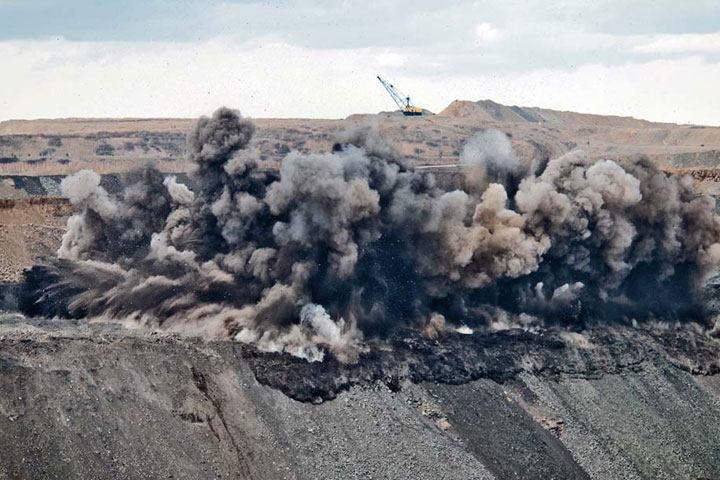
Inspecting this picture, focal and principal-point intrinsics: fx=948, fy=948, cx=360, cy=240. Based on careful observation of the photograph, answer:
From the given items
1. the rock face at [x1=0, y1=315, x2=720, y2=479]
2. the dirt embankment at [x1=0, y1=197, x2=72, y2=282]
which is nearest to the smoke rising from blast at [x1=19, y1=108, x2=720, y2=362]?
the rock face at [x1=0, y1=315, x2=720, y2=479]

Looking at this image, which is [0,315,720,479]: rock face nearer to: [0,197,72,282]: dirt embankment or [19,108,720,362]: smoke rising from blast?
[19,108,720,362]: smoke rising from blast

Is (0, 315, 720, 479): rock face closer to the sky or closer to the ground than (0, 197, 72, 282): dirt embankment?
closer to the ground

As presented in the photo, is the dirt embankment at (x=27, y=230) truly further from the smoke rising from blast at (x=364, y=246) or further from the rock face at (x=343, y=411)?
the rock face at (x=343, y=411)

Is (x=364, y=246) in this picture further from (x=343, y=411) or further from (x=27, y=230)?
(x=27, y=230)

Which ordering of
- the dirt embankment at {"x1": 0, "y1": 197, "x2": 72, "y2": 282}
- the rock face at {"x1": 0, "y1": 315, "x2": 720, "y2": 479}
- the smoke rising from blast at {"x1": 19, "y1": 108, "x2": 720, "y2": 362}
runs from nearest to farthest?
1. the rock face at {"x1": 0, "y1": 315, "x2": 720, "y2": 479}
2. the smoke rising from blast at {"x1": 19, "y1": 108, "x2": 720, "y2": 362}
3. the dirt embankment at {"x1": 0, "y1": 197, "x2": 72, "y2": 282}

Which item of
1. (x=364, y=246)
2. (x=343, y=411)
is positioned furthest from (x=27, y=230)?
(x=343, y=411)

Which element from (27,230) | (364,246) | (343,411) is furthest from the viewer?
(27,230)
